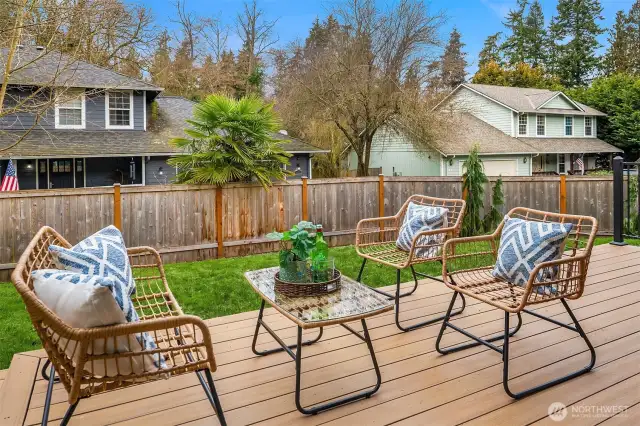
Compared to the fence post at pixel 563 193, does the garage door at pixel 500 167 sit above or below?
above

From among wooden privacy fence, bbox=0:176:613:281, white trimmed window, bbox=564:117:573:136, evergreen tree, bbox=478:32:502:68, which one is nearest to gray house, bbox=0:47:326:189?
wooden privacy fence, bbox=0:176:613:281

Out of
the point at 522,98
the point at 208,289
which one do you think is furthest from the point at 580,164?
the point at 208,289

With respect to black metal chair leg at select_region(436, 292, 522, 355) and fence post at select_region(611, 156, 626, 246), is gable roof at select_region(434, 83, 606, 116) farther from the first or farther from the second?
black metal chair leg at select_region(436, 292, 522, 355)

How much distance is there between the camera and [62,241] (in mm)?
2537

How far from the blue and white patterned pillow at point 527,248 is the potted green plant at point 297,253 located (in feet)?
3.78

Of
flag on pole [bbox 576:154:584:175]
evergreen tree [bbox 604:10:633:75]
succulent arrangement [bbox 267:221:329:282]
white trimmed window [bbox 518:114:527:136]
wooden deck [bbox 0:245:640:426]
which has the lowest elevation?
wooden deck [bbox 0:245:640:426]

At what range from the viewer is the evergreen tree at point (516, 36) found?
105 feet

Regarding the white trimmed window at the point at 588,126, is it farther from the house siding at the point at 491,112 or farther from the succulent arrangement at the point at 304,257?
the succulent arrangement at the point at 304,257

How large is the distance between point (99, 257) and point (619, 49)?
35.0 m

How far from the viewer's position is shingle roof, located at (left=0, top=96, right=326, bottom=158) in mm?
10875

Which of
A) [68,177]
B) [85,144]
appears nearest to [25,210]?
[85,144]

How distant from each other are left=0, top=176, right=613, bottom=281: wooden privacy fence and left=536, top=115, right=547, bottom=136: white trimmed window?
1345 centimetres

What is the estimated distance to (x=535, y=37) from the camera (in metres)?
31.4

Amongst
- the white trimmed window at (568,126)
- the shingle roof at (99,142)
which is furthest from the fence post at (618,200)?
the white trimmed window at (568,126)
